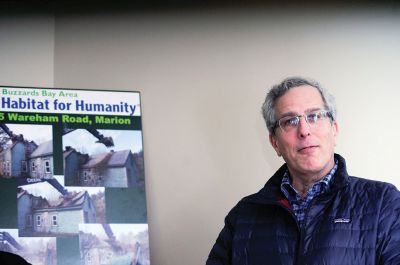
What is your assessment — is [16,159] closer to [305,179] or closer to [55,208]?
[55,208]

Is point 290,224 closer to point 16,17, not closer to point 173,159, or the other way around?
point 173,159

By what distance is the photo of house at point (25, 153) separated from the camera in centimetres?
261

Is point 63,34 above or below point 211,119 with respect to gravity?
above

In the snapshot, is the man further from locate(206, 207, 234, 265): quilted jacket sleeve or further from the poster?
the poster

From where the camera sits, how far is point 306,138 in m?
2.00

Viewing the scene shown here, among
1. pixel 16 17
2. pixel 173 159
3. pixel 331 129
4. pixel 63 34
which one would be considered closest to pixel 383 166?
pixel 331 129

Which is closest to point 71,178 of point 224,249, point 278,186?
point 224,249

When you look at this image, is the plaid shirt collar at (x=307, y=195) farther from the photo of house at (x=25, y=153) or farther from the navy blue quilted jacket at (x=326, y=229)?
the photo of house at (x=25, y=153)

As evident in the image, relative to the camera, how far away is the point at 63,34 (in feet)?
10.6

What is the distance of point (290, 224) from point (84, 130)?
4.03 feet

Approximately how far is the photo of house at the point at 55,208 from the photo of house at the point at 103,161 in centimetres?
6

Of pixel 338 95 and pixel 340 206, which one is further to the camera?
pixel 338 95

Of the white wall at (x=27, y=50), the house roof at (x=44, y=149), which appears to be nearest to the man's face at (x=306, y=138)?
the house roof at (x=44, y=149)

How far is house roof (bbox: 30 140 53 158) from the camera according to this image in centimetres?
264
